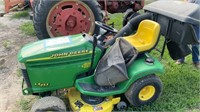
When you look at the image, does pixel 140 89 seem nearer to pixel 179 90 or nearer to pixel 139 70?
pixel 139 70

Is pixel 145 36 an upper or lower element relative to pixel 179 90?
upper

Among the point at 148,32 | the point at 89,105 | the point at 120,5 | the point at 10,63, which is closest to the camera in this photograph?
the point at 89,105

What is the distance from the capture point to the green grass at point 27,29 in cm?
651

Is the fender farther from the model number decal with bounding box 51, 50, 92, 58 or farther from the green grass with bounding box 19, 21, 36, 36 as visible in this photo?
the green grass with bounding box 19, 21, 36, 36

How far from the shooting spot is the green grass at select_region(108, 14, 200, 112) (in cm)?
356

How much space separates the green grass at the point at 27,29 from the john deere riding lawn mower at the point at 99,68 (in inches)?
128

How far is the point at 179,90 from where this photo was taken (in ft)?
12.7

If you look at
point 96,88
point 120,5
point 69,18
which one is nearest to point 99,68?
point 96,88

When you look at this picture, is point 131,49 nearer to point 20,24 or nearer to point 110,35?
point 110,35

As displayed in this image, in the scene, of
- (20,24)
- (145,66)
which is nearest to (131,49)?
(145,66)

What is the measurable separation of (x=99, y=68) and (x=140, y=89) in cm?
52

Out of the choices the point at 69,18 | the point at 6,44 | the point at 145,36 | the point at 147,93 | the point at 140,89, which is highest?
the point at 145,36

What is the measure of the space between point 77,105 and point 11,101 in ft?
3.28

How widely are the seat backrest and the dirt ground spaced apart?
176cm
